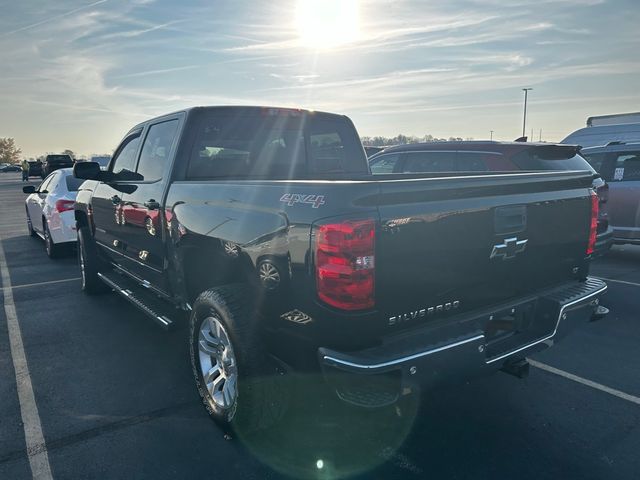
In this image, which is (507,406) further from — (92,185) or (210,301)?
(92,185)

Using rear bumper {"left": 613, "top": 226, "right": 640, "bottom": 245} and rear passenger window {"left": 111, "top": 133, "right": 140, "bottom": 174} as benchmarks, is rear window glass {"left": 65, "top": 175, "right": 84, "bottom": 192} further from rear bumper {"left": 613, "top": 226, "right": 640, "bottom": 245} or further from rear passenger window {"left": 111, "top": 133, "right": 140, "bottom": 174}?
rear bumper {"left": 613, "top": 226, "right": 640, "bottom": 245}

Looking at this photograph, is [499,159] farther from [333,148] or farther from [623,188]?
[623,188]

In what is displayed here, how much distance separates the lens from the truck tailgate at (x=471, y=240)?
2383mm

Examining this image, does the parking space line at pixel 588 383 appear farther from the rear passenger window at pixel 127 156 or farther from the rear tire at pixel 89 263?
the rear tire at pixel 89 263

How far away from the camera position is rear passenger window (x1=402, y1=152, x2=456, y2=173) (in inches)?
279

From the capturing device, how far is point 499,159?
6.18 meters

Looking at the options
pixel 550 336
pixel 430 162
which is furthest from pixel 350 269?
pixel 430 162

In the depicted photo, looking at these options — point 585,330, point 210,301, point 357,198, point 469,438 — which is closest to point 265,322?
point 210,301

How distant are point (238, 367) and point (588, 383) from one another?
2.81m

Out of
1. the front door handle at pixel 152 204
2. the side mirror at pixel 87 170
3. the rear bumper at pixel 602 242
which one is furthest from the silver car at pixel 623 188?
the side mirror at pixel 87 170

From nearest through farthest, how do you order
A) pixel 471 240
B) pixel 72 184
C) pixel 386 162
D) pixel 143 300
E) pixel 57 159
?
1. pixel 471 240
2. pixel 143 300
3. pixel 72 184
4. pixel 386 162
5. pixel 57 159

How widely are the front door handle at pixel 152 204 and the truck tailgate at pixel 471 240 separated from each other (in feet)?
7.37

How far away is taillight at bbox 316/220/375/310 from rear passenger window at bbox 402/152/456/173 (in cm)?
512

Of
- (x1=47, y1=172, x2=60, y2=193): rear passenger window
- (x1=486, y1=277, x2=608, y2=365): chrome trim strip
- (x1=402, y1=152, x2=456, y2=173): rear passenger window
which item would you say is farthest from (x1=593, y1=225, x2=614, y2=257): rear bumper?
(x1=47, y1=172, x2=60, y2=193): rear passenger window
